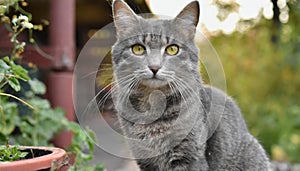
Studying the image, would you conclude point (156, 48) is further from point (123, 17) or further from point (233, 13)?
point (233, 13)

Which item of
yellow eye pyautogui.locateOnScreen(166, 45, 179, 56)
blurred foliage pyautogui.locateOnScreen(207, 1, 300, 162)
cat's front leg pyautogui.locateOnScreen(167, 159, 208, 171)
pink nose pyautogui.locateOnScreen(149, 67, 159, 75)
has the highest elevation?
yellow eye pyautogui.locateOnScreen(166, 45, 179, 56)

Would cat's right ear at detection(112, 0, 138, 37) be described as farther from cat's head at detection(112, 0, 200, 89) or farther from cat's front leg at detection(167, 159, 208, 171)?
cat's front leg at detection(167, 159, 208, 171)

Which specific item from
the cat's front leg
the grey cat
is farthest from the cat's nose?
the cat's front leg

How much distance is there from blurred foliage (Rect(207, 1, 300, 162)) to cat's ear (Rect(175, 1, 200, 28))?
9.37 ft

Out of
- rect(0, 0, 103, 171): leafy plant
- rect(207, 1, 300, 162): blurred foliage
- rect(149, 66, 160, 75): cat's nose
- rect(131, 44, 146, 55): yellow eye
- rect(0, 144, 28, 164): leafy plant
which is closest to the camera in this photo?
rect(0, 144, 28, 164): leafy plant

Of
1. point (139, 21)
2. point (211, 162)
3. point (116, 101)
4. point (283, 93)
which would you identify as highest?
point (139, 21)

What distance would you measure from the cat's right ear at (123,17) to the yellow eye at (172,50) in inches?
8.5

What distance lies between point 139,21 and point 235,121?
744 mm

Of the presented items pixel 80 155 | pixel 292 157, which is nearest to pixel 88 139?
pixel 80 155

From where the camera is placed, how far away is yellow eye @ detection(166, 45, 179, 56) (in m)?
1.98

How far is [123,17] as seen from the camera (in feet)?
6.72

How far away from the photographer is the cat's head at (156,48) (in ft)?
6.30

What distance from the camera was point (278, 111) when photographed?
497 cm

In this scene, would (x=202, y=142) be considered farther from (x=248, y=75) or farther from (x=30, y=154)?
(x=248, y=75)
